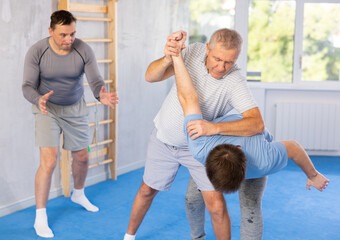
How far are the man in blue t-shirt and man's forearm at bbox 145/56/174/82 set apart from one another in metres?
0.14

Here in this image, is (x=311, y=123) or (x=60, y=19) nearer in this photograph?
(x=60, y=19)

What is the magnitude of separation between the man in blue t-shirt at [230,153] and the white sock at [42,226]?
1515mm

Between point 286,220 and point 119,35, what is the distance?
2402 mm

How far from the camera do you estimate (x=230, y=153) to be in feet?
7.38

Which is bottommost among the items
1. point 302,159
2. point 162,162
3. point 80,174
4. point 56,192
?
point 56,192

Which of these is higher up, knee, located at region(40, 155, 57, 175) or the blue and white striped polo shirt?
the blue and white striped polo shirt

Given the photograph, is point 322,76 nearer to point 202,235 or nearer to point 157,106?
point 157,106

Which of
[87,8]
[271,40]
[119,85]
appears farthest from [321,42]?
[87,8]

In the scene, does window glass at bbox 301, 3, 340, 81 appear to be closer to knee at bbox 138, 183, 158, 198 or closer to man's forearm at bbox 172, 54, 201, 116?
knee at bbox 138, 183, 158, 198

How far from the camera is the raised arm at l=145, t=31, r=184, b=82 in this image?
2.51m

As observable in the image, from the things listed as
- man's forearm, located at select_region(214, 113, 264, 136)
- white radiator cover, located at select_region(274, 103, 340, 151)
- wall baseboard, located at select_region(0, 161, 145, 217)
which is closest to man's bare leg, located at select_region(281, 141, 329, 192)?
man's forearm, located at select_region(214, 113, 264, 136)

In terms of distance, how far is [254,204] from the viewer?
Result: 9.00ft

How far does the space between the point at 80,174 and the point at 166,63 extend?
171cm

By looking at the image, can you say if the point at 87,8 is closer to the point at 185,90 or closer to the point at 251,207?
the point at 185,90
